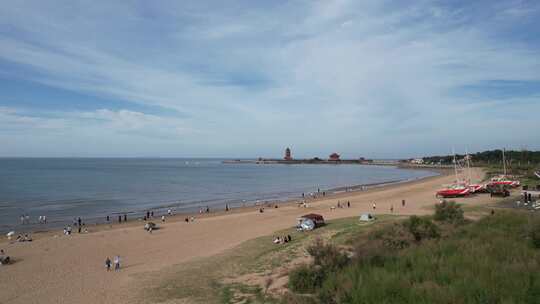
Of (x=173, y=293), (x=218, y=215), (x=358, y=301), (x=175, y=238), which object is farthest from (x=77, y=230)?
(x=358, y=301)

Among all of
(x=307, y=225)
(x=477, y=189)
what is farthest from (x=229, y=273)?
(x=477, y=189)

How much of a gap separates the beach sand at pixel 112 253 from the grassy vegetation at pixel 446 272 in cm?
835

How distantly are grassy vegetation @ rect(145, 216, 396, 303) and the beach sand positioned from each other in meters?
1.22

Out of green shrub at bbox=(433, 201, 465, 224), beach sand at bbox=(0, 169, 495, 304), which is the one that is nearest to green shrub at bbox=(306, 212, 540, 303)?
green shrub at bbox=(433, 201, 465, 224)

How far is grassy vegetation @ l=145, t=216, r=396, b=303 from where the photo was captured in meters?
12.4

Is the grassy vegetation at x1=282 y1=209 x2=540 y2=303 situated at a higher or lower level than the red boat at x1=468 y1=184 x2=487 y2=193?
higher

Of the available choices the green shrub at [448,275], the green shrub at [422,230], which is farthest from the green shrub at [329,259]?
the green shrub at [422,230]

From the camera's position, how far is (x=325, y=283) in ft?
30.5

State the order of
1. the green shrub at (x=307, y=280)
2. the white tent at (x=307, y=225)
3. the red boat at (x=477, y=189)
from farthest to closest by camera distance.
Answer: the red boat at (x=477, y=189), the white tent at (x=307, y=225), the green shrub at (x=307, y=280)

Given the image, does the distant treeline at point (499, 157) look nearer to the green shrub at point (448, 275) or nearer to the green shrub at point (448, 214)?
the green shrub at point (448, 214)

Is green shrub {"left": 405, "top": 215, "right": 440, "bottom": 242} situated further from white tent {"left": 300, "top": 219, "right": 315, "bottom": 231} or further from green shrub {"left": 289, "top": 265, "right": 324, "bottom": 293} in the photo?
white tent {"left": 300, "top": 219, "right": 315, "bottom": 231}

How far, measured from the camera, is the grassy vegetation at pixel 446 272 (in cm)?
730

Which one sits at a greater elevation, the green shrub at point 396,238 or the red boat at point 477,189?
the green shrub at point 396,238

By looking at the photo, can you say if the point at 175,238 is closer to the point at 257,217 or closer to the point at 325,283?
the point at 257,217
